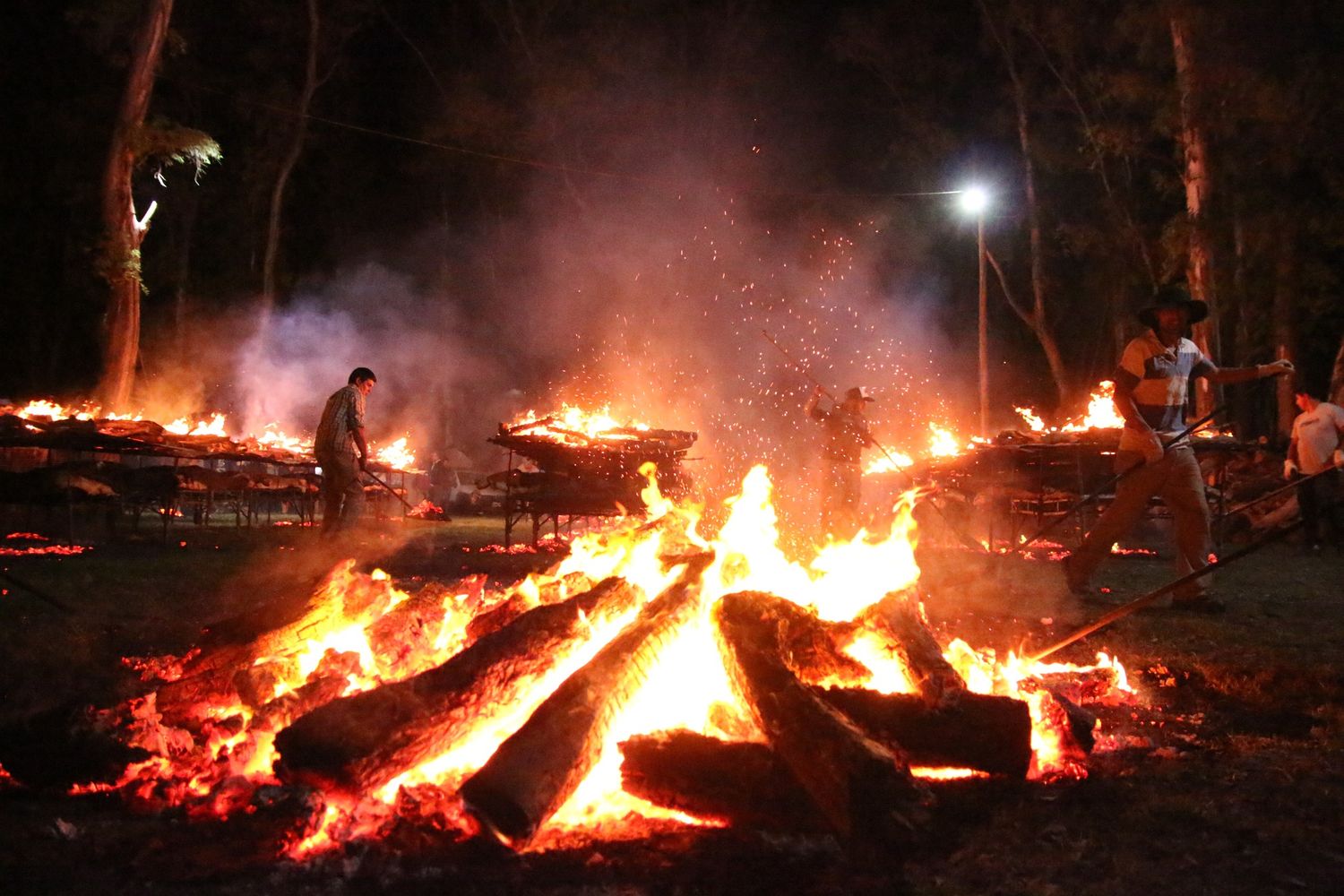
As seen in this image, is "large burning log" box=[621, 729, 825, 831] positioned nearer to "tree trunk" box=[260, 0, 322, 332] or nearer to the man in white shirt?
the man in white shirt

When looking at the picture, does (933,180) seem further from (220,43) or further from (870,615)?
(870,615)

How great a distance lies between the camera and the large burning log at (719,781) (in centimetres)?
331

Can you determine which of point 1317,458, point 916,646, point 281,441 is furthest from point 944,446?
point 281,441

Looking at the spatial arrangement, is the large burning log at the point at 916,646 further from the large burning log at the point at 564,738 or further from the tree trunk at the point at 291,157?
the tree trunk at the point at 291,157

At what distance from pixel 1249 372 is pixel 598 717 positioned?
559cm

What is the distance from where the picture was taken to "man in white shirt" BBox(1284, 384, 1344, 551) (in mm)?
12312

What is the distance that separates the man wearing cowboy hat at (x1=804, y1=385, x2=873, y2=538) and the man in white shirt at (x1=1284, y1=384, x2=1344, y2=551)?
18.9 feet

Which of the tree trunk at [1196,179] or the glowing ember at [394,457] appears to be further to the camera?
the glowing ember at [394,457]

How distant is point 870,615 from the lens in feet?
14.8

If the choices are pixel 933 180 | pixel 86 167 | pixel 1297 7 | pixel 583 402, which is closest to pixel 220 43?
pixel 86 167

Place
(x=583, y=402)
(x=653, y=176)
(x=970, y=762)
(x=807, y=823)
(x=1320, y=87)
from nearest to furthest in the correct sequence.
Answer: (x=807, y=823) → (x=970, y=762) → (x=1320, y=87) → (x=653, y=176) → (x=583, y=402)

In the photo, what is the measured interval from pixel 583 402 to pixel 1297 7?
20.8 meters

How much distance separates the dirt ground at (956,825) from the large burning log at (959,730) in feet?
0.35

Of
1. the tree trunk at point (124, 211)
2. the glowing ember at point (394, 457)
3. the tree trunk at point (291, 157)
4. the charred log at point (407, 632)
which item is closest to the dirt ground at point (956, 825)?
the charred log at point (407, 632)
